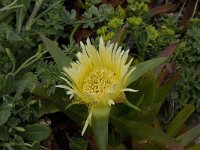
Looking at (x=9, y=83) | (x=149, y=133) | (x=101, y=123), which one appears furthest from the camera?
(x=9, y=83)

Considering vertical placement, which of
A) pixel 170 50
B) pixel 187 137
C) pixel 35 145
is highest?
pixel 170 50

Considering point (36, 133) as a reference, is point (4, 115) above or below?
above

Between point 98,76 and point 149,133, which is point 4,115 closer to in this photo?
point 98,76

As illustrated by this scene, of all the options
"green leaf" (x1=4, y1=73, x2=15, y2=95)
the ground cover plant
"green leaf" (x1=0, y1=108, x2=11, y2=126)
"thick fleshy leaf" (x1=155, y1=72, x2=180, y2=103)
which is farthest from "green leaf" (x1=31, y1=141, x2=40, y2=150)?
"thick fleshy leaf" (x1=155, y1=72, x2=180, y2=103)

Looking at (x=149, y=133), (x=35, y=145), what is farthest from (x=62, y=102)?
(x=149, y=133)

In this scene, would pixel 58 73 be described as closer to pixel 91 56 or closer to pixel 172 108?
pixel 91 56

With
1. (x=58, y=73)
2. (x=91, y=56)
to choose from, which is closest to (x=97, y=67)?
(x=91, y=56)

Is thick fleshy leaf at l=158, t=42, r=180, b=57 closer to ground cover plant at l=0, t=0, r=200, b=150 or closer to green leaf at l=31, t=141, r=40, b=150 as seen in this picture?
ground cover plant at l=0, t=0, r=200, b=150
